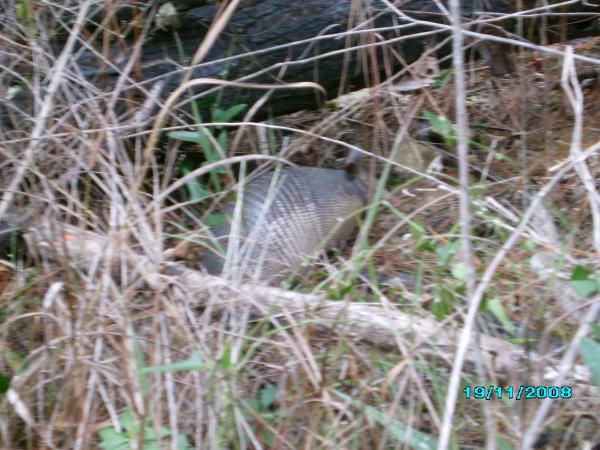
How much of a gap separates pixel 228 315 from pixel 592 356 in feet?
2.81

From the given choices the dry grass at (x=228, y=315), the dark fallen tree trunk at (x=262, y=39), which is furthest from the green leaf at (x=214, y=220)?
the dark fallen tree trunk at (x=262, y=39)

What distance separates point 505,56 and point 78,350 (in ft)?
6.72

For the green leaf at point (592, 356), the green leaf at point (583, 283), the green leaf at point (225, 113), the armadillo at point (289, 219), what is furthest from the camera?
the green leaf at point (225, 113)

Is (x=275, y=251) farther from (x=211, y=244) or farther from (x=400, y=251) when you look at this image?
(x=400, y=251)

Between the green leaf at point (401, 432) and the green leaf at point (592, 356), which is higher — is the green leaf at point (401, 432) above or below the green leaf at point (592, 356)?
below

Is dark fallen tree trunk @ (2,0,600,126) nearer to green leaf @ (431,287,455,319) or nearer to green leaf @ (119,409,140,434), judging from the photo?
green leaf @ (431,287,455,319)

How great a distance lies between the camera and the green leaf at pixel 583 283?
151 cm

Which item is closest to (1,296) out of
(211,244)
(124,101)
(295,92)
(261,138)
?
(211,244)
